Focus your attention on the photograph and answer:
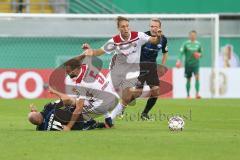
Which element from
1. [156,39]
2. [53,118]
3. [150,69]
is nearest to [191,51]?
[150,69]

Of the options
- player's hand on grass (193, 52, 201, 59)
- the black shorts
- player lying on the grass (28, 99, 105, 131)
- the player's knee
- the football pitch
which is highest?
player's hand on grass (193, 52, 201, 59)

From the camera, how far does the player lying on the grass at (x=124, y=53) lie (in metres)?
14.0

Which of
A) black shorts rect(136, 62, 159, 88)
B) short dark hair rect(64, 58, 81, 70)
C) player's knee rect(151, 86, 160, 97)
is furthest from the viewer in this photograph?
black shorts rect(136, 62, 159, 88)

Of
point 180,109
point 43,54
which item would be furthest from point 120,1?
point 180,109

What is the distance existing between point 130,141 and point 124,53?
14.5 ft

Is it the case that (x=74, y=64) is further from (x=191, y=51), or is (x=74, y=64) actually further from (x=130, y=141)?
(x=191, y=51)

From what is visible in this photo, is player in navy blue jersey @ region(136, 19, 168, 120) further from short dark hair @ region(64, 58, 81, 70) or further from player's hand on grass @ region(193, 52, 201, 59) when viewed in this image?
player's hand on grass @ region(193, 52, 201, 59)

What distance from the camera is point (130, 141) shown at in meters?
11.1

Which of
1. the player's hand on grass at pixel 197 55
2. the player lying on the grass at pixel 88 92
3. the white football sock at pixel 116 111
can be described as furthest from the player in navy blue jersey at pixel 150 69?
the player's hand on grass at pixel 197 55

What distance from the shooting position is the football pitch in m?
9.68

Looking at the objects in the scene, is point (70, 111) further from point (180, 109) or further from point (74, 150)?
point (180, 109)

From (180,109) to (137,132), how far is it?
20.8 ft

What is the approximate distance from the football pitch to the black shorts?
0.77 meters

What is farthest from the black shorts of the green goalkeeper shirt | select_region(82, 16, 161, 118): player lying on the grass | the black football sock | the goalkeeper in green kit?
the green goalkeeper shirt
